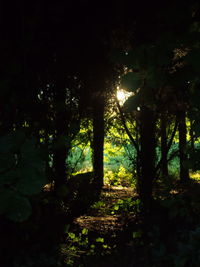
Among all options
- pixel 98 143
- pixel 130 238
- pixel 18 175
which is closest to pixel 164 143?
pixel 98 143

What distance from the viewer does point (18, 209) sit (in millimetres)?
764

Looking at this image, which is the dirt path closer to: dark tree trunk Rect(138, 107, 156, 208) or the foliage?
dark tree trunk Rect(138, 107, 156, 208)

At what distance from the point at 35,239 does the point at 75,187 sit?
22.5 ft

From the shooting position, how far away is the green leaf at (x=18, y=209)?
0.75 m

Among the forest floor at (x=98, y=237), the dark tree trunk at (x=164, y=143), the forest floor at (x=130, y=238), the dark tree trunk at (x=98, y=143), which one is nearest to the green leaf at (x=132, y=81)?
the forest floor at (x=130, y=238)

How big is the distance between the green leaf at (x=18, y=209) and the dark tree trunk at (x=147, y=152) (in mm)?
6630

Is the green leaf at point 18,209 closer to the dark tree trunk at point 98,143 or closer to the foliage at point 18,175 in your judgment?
the foliage at point 18,175

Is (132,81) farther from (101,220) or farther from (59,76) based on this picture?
(101,220)

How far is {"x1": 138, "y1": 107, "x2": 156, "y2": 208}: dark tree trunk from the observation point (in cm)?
733

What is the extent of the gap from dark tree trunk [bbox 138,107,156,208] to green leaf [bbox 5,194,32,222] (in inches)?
261

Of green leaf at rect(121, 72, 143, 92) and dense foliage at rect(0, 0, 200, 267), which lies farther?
green leaf at rect(121, 72, 143, 92)

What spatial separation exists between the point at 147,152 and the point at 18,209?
683cm

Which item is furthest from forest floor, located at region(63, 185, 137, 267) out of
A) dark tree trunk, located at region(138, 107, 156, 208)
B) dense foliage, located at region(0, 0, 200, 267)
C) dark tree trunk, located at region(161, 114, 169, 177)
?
dark tree trunk, located at region(161, 114, 169, 177)

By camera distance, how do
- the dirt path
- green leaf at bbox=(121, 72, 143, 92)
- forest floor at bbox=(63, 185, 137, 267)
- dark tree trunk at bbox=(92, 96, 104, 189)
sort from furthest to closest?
1. dark tree trunk at bbox=(92, 96, 104, 189)
2. the dirt path
3. forest floor at bbox=(63, 185, 137, 267)
4. green leaf at bbox=(121, 72, 143, 92)
